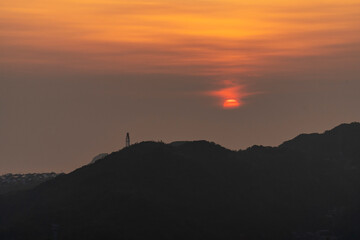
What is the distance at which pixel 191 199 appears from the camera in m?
→ 173

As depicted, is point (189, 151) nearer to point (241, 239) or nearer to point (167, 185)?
point (167, 185)

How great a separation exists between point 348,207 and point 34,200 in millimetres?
60536

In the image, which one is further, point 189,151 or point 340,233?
point 189,151

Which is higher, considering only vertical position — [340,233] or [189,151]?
[189,151]

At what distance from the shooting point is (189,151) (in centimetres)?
19375

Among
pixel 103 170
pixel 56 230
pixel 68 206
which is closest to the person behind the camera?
pixel 56 230


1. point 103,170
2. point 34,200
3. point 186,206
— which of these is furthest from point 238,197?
point 34,200

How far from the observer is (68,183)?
620 feet

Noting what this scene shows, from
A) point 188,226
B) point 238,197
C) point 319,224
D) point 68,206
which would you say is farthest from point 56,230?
point 319,224

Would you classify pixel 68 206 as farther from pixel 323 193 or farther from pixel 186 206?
pixel 323 193

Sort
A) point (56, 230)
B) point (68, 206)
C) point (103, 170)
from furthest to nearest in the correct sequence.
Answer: point (103, 170) < point (68, 206) < point (56, 230)

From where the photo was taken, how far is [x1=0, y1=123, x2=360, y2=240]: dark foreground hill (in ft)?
529

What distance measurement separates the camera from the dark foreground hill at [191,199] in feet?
529

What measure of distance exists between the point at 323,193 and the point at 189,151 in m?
28.3
